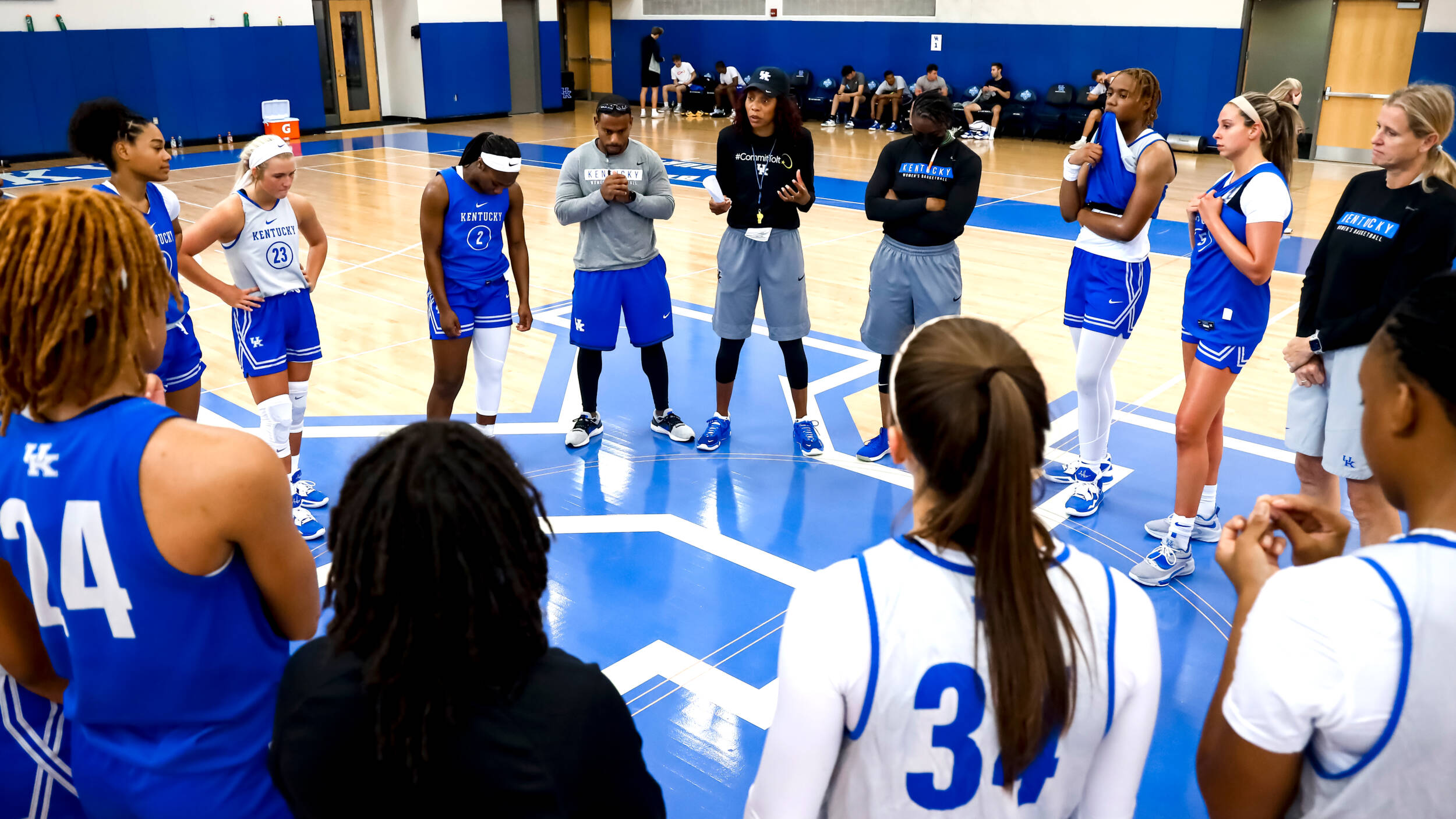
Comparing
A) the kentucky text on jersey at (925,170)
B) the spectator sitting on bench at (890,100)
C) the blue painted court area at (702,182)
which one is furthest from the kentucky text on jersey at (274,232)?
the spectator sitting on bench at (890,100)

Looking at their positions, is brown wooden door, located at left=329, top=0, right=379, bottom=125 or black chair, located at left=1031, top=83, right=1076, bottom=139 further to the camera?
brown wooden door, located at left=329, top=0, right=379, bottom=125

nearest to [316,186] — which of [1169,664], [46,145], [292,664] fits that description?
[46,145]

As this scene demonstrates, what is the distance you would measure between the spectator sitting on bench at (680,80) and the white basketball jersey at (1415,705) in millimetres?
23340

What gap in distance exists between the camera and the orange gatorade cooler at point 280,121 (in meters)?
14.4

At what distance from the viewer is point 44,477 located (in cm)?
159

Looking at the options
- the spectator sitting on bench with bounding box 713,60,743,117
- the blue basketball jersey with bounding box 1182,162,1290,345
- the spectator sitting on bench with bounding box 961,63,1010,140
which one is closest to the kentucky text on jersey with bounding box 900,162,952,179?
the blue basketball jersey with bounding box 1182,162,1290,345

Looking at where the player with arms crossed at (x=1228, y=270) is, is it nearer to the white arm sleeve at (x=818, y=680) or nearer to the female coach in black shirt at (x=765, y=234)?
the female coach in black shirt at (x=765, y=234)

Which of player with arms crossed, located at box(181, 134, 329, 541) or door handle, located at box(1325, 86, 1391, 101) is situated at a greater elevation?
door handle, located at box(1325, 86, 1391, 101)

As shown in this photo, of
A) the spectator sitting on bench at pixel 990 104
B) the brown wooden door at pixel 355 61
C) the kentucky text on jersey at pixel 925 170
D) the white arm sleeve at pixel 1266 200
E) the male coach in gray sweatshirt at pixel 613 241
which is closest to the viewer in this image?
the white arm sleeve at pixel 1266 200

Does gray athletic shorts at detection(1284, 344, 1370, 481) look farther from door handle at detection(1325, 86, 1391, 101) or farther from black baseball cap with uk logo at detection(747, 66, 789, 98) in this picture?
door handle at detection(1325, 86, 1391, 101)

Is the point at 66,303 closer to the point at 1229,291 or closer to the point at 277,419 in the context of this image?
the point at 277,419

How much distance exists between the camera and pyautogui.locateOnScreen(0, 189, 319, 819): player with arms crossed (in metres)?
1.57

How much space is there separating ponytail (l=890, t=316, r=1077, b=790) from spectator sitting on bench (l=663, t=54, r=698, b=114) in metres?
A: 23.1

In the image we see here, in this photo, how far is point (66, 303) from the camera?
62.8 inches
